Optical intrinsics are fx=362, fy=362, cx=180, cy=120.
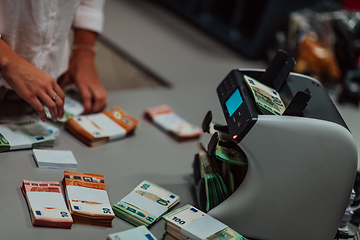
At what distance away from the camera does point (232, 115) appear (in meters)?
0.91

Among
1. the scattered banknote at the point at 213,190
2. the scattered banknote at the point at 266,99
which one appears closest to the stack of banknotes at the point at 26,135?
the scattered banknote at the point at 213,190

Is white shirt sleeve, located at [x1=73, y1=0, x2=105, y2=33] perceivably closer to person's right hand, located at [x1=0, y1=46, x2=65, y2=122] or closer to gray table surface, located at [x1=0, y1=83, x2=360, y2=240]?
gray table surface, located at [x1=0, y1=83, x2=360, y2=240]

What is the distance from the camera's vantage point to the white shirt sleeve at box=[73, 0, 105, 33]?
56.5 inches

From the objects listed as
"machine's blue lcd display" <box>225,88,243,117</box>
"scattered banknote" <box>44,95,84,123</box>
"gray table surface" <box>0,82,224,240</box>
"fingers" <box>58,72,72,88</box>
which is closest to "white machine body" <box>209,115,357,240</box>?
"machine's blue lcd display" <box>225,88,243,117</box>

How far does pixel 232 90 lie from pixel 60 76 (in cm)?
78

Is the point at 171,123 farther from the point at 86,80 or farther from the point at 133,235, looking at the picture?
the point at 133,235

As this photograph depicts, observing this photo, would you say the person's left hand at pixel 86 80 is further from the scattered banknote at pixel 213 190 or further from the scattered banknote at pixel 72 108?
the scattered banknote at pixel 213 190

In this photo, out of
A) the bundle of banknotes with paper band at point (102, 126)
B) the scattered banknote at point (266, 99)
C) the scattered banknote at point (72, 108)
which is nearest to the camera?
the scattered banknote at point (266, 99)

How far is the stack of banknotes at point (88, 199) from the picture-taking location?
33.6 inches

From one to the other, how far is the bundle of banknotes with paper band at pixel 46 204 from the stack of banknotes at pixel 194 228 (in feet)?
0.75

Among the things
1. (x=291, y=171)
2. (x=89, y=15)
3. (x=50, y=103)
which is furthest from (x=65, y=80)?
(x=291, y=171)

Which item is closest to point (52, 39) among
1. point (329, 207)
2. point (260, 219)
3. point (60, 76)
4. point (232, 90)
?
point (60, 76)

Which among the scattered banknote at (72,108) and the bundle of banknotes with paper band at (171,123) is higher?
the bundle of banknotes with paper band at (171,123)

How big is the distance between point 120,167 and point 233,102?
0.42 m
